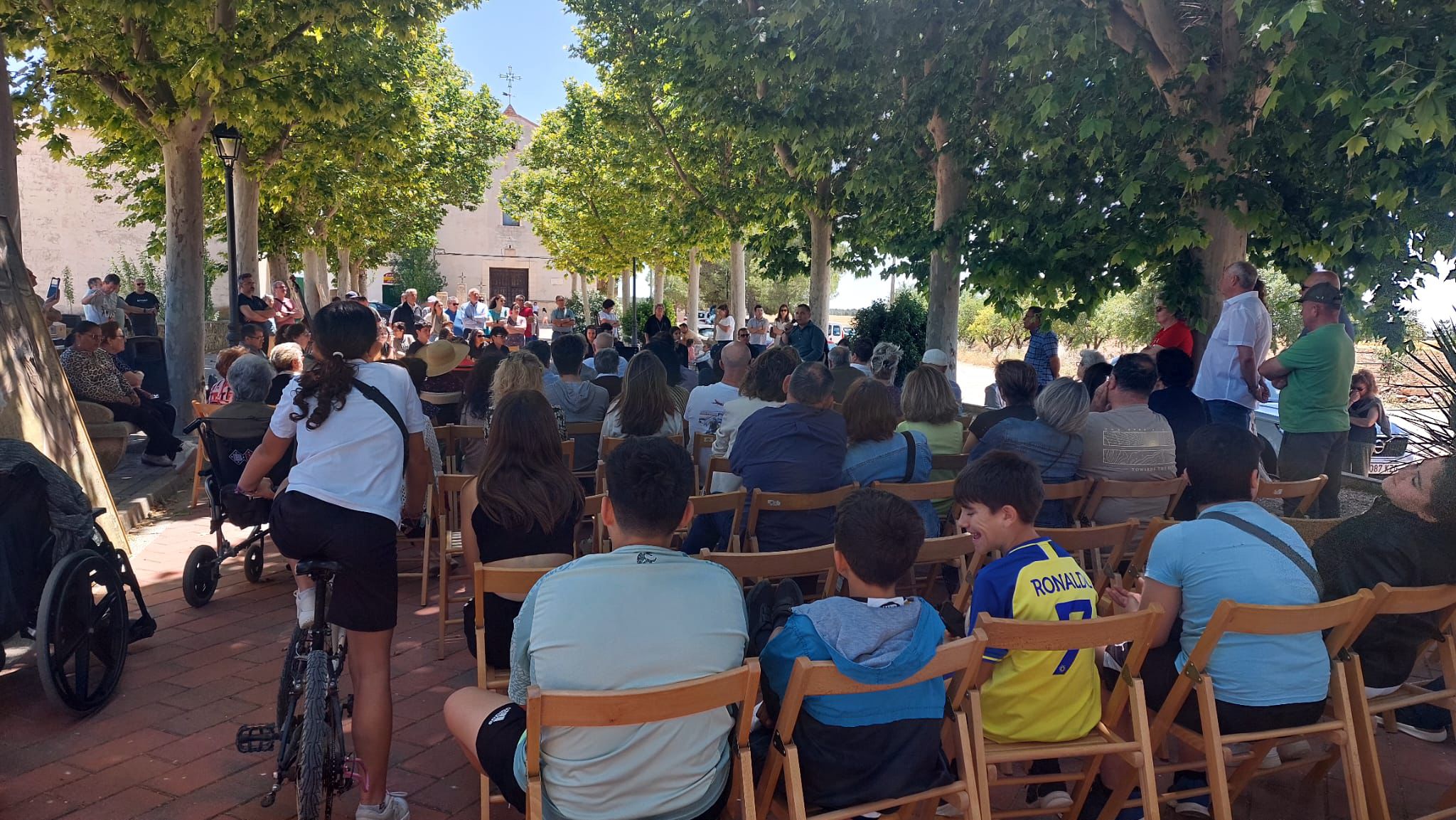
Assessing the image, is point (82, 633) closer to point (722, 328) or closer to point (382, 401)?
point (382, 401)

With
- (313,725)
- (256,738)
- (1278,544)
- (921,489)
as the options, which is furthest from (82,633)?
(1278,544)

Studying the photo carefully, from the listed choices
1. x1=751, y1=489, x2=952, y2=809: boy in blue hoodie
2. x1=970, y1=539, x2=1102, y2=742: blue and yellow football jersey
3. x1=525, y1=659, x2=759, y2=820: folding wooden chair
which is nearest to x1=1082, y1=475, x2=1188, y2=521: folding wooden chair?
x1=970, y1=539, x2=1102, y2=742: blue and yellow football jersey

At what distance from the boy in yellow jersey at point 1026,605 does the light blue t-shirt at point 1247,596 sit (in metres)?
0.32

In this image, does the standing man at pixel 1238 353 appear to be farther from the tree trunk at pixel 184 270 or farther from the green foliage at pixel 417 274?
the green foliage at pixel 417 274

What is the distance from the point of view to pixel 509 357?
216 inches

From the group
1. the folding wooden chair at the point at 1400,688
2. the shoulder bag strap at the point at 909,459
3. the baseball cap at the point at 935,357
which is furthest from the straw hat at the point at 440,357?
the folding wooden chair at the point at 1400,688

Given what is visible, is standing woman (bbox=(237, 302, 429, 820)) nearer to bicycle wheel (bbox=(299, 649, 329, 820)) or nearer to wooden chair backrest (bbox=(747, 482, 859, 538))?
bicycle wheel (bbox=(299, 649, 329, 820))

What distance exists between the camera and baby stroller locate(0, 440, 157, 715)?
3668 mm

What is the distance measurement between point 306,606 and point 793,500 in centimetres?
193

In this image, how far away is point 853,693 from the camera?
242cm

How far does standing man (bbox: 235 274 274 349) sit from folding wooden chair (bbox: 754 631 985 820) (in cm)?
993

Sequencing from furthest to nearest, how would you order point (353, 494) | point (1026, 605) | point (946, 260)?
point (946, 260)
point (353, 494)
point (1026, 605)

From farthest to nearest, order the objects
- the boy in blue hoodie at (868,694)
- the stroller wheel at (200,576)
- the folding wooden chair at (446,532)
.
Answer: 1. the stroller wheel at (200,576)
2. the folding wooden chair at (446,532)
3. the boy in blue hoodie at (868,694)

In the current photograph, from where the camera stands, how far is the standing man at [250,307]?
38.2ft
